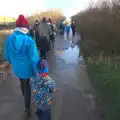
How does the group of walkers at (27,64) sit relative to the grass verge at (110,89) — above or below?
above

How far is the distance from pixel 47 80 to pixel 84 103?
6.84ft

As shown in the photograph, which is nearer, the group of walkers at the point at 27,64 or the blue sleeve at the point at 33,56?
the group of walkers at the point at 27,64

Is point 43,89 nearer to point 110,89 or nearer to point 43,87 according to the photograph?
point 43,87

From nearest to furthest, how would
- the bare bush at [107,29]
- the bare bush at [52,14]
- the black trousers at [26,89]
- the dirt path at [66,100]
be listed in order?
the black trousers at [26,89]
the dirt path at [66,100]
the bare bush at [107,29]
the bare bush at [52,14]

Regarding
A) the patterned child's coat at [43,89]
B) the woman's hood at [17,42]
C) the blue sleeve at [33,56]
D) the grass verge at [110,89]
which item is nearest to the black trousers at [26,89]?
the blue sleeve at [33,56]

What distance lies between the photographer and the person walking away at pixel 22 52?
5273mm

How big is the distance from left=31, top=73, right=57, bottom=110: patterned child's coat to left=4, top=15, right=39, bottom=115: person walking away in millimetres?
521

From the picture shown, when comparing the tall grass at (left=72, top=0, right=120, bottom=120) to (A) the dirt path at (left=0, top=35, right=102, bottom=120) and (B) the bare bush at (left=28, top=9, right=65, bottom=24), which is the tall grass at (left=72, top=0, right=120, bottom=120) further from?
(B) the bare bush at (left=28, top=9, right=65, bottom=24)

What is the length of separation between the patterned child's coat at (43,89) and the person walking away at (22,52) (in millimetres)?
521

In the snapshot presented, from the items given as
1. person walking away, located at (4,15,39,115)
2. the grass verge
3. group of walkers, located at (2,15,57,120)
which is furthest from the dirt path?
person walking away, located at (4,15,39,115)

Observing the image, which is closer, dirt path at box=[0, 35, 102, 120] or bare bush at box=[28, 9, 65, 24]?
dirt path at box=[0, 35, 102, 120]

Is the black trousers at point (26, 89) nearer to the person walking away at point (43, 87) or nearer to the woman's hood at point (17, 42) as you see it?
the woman's hood at point (17, 42)

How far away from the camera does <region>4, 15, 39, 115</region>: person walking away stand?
5.27 m

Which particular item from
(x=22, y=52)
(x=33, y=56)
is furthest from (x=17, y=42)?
(x=33, y=56)
